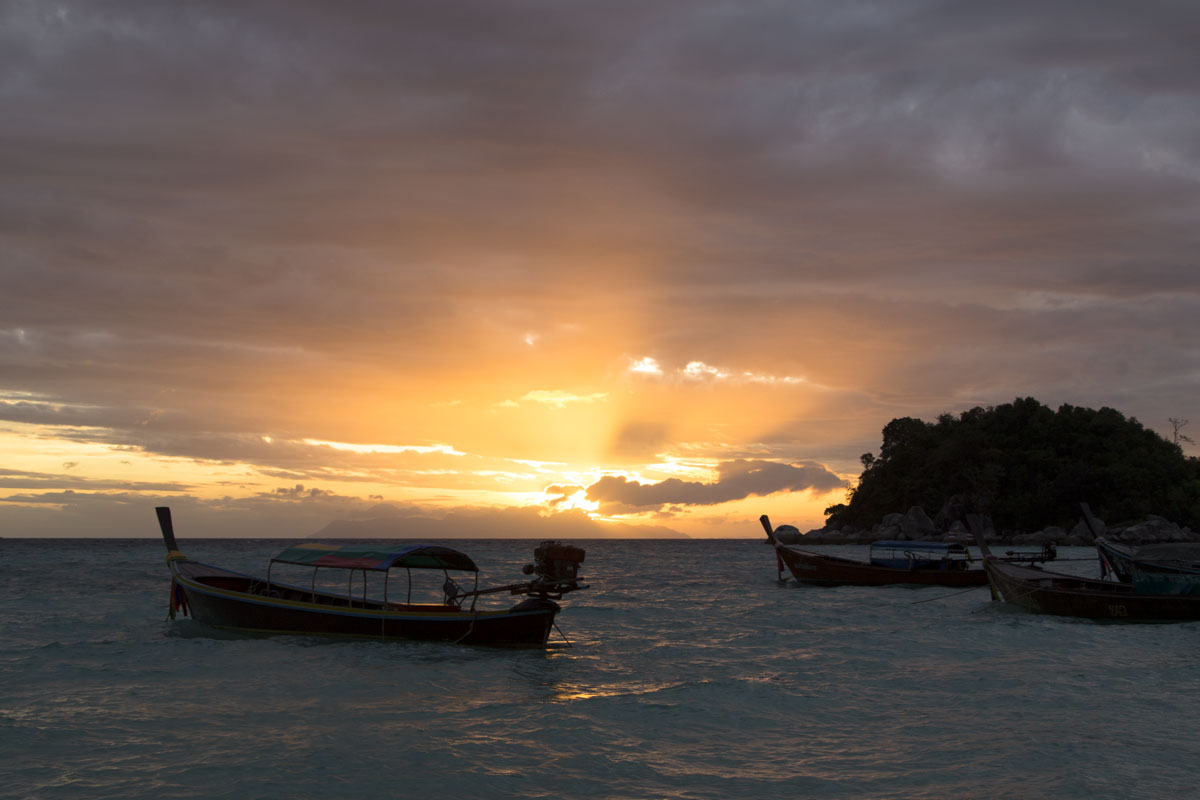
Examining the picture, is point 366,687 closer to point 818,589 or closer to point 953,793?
point 953,793

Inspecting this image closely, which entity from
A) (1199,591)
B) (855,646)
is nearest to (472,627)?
(855,646)

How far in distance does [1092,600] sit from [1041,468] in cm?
9209

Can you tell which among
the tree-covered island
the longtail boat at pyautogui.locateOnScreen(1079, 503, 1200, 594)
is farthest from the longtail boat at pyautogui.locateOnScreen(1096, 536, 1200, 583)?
the tree-covered island

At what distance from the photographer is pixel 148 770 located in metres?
11.7

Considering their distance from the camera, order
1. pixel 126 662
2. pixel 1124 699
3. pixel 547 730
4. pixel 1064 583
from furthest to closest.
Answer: pixel 1064 583, pixel 126 662, pixel 1124 699, pixel 547 730

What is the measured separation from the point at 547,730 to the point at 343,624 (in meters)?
10.0

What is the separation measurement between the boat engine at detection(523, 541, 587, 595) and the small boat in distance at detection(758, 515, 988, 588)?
24057 millimetres

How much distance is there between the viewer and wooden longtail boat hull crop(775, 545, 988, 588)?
40.5 meters

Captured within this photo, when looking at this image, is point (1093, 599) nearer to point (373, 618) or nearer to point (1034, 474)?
point (373, 618)

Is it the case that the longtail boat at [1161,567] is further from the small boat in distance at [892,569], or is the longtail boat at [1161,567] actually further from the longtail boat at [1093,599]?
the small boat in distance at [892,569]

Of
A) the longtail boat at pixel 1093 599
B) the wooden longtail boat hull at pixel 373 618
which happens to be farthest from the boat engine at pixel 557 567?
the longtail boat at pixel 1093 599

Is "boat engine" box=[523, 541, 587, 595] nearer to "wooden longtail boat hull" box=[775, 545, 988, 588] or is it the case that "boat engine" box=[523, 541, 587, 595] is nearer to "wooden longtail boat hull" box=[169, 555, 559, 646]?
"wooden longtail boat hull" box=[169, 555, 559, 646]

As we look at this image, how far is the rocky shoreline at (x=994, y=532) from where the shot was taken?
273 feet

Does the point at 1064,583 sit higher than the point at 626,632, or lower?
higher
